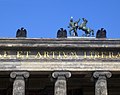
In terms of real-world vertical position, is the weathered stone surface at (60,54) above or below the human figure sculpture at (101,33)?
below

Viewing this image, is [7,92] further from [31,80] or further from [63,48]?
[63,48]

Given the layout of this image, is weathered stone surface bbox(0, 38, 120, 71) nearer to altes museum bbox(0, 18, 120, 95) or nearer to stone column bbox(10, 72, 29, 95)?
altes museum bbox(0, 18, 120, 95)

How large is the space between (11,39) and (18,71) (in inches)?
106

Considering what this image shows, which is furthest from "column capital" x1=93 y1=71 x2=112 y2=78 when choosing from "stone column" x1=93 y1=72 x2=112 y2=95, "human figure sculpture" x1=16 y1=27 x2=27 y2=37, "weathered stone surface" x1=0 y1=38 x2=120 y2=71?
"human figure sculpture" x1=16 y1=27 x2=27 y2=37

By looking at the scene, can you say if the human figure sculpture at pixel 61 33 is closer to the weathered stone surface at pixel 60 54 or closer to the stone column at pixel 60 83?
the weathered stone surface at pixel 60 54

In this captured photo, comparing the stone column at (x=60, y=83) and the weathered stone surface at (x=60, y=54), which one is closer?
the stone column at (x=60, y=83)

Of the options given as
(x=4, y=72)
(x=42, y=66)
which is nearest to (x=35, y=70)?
(x=42, y=66)

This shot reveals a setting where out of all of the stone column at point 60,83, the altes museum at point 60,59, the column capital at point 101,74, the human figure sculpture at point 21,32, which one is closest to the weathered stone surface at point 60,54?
the altes museum at point 60,59

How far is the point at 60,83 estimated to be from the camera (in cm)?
3000

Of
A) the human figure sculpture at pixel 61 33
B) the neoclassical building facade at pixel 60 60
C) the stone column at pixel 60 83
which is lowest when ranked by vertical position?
the stone column at pixel 60 83

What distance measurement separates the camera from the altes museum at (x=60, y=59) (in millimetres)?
30094

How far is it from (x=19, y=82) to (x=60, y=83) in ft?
10.6

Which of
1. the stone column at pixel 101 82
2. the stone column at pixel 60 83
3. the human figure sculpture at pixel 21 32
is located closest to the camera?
the stone column at pixel 60 83

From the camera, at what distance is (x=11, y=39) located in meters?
30.7
